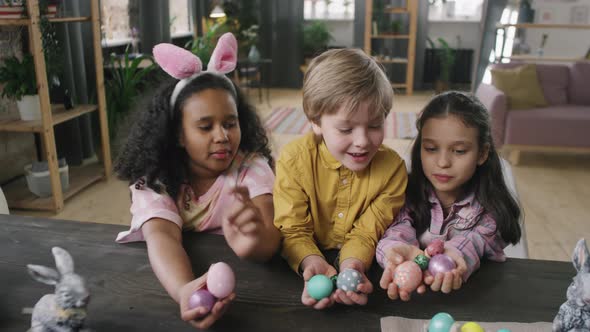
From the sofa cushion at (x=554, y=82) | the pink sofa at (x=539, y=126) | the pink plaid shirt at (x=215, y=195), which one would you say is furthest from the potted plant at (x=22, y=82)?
the sofa cushion at (x=554, y=82)

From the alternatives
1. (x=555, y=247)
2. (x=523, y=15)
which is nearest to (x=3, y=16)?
(x=555, y=247)

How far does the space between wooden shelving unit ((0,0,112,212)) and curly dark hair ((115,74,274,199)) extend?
181 centimetres

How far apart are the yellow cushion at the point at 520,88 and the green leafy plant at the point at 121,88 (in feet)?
9.42

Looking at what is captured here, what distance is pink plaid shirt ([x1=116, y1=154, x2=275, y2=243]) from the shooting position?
Answer: 4.00ft

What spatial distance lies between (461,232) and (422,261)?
231 mm

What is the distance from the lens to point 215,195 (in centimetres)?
128

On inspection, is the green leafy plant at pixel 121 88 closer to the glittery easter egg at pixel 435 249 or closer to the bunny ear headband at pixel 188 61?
the bunny ear headband at pixel 188 61

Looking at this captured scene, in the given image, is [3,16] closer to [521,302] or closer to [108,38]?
[108,38]

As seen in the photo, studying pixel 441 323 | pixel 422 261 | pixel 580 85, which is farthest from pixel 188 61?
pixel 580 85

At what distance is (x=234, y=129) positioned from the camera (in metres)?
1.21

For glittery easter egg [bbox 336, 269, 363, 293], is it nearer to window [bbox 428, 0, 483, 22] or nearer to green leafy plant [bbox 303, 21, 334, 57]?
green leafy plant [bbox 303, 21, 334, 57]

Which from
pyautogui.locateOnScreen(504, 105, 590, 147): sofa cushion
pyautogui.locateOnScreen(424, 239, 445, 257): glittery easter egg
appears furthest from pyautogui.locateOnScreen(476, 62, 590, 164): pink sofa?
pyautogui.locateOnScreen(424, 239, 445, 257): glittery easter egg

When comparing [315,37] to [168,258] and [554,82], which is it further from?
[168,258]

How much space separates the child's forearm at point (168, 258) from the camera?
91 centimetres
